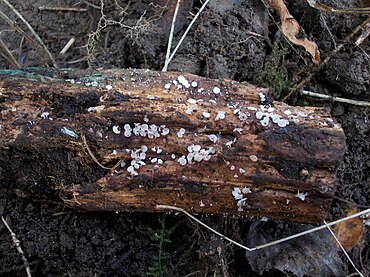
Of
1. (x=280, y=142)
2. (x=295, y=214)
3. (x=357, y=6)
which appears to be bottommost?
(x=295, y=214)

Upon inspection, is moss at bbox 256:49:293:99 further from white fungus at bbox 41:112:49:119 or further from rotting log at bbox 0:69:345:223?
white fungus at bbox 41:112:49:119

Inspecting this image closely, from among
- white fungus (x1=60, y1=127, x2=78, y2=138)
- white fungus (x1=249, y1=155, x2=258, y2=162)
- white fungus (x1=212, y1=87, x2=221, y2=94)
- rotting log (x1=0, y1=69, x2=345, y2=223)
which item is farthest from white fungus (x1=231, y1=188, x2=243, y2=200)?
white fungus (x1=60, y1=127, x2=78, y2=138)

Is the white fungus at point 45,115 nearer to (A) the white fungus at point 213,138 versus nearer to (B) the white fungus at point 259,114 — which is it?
(A) the white fungus at point 213,138

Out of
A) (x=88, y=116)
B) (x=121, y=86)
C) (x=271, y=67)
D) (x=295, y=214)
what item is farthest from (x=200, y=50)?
(x=295, y=214)

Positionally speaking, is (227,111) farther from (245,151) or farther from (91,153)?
(91,153)

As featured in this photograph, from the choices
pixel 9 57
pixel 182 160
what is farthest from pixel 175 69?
pixel 9 57

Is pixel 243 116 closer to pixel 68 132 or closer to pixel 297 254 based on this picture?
pixel 68 132
